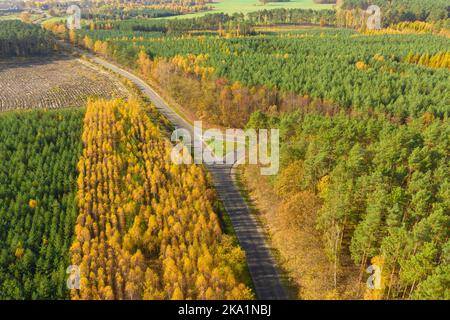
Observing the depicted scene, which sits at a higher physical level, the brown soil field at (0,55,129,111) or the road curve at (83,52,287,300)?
the brown soil field at (0,55,129,111)

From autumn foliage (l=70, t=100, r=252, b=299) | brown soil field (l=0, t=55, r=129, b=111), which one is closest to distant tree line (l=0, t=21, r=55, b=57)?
brown soil field (l=0, t=55, r=129, b=111)

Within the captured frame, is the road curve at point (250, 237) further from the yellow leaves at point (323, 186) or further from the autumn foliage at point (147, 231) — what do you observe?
the yellow leaves at point (323, 186)

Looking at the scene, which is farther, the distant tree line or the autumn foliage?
the distant tree line

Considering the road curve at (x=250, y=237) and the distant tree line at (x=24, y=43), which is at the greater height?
the distant tree line at (x=24, y=43)

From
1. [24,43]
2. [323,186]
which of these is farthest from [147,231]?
[24,43]

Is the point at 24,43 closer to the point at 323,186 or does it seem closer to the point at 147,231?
the point at 147,231

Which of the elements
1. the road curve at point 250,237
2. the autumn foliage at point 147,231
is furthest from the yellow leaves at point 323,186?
the autumn foliage at point 147,231

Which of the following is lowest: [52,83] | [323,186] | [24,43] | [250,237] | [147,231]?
[250,237]

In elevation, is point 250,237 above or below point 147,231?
below

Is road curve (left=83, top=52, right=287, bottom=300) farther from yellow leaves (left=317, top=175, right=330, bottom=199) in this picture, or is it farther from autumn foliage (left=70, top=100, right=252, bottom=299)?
yellow leaves (left=317, top=175, right=330, bottom=199)
